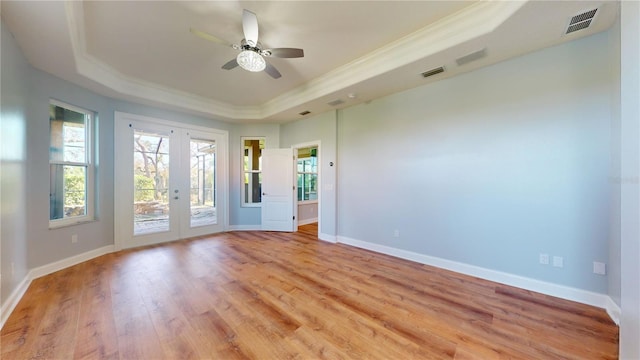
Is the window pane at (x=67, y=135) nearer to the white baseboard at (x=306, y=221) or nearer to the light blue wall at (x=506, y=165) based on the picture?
the white baseboard at (x=306, y=221)

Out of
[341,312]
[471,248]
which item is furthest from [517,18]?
[341,312]

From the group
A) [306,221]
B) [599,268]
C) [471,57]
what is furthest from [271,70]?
[306,221]

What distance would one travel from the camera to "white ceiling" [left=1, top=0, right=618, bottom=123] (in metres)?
2.18

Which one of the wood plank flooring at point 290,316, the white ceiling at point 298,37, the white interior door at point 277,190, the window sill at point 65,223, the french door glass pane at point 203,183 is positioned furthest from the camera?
the white interior door at point 277,190

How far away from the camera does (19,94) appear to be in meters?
2.52

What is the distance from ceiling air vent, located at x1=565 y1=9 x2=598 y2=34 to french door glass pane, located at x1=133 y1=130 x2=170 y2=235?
6.16 m

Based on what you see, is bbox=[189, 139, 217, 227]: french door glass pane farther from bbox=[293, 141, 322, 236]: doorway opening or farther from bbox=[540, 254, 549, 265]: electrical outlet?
bbox=[540, 254, 549, 265]: electrical outlet

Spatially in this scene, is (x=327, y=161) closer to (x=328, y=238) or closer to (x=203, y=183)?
(x=328, y=238)

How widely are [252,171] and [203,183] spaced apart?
119 centimetres

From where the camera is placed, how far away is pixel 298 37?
2.77m

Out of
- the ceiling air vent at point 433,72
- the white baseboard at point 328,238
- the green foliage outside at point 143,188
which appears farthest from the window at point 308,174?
the ceiling air vent at point 433,72

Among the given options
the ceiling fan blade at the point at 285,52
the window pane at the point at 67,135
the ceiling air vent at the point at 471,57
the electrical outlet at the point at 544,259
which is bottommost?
the electrical outlet at the point at 544,259

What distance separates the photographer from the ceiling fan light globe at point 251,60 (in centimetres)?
254

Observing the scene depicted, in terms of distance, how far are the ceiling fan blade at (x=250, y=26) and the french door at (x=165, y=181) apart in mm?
3260
